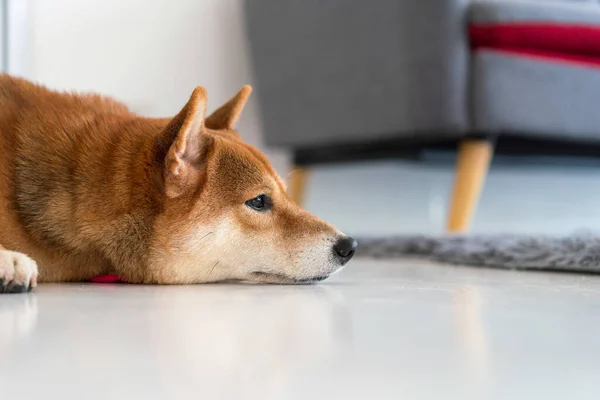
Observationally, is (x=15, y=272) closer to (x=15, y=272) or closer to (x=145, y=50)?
(x=15, y=272)

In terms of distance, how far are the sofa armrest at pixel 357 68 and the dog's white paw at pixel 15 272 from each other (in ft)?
5.52

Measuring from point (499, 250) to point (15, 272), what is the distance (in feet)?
4.18

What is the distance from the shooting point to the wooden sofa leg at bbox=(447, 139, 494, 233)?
8.20ft

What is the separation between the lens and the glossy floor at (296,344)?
1.78ft

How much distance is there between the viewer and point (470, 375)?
1.90 ft

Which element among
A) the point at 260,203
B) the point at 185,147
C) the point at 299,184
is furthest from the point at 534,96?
the point at 185,147

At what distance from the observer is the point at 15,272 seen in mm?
1066

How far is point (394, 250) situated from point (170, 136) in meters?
1.25

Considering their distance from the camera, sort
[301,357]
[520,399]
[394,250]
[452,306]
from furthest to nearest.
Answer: [394,250] < [452,306] < [301,357] < [520,399]

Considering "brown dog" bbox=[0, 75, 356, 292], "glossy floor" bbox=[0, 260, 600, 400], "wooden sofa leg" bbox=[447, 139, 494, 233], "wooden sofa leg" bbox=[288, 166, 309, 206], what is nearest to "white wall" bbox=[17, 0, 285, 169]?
Result: "wooden sofa leg" bbox=[288, 166, 309, 206]

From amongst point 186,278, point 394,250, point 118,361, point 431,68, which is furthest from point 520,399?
point 431,68

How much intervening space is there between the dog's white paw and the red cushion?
6.05 feet

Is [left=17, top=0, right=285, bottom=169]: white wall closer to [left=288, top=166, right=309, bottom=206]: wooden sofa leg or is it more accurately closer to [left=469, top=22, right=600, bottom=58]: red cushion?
[left=288, top=166, right=309, bottom=206]: wooden sofa leg

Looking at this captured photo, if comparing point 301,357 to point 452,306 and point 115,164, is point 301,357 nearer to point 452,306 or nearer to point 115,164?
point 452,306
